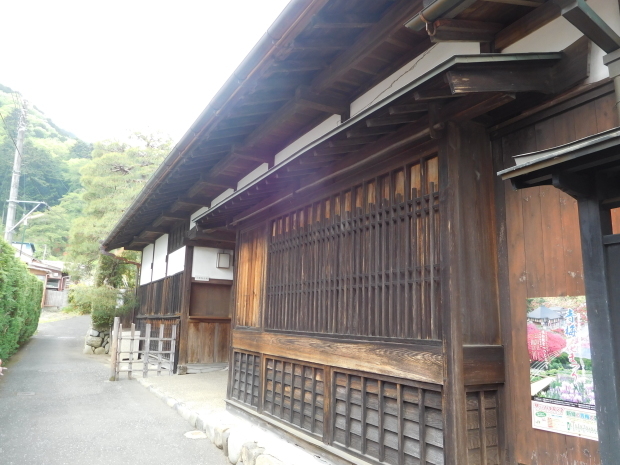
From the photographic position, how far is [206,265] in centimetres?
1245

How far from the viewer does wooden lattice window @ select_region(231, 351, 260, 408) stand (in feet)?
22.3

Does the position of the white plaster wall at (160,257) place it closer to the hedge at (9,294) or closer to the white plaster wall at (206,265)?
the white plaster wall at (206,265)

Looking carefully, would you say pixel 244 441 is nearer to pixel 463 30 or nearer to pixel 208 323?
pixel 463 30

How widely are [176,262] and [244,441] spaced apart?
846cm

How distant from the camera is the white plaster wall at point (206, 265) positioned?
12.3 meters

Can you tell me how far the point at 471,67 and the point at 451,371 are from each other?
2.33m

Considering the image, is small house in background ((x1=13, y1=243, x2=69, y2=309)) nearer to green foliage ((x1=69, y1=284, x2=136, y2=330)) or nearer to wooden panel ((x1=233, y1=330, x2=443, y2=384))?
green foliage ((x1=69, y1=284, x2=136, y2=330))

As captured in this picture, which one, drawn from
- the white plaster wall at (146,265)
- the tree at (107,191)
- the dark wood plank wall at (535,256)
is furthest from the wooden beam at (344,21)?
the tree at (107,191)

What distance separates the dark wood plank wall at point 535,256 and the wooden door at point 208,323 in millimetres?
9975

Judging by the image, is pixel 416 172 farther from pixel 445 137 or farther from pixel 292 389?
pixel 292 389

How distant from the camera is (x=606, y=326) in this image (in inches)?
84.1

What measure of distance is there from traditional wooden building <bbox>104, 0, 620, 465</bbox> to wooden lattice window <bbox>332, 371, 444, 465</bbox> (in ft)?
0.05

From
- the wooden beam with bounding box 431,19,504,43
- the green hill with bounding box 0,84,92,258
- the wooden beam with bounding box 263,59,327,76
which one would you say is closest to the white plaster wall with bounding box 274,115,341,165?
the wooden beam with bounding box 263,59,327,76

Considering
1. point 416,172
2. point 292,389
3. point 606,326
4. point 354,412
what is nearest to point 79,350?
point 292,389
